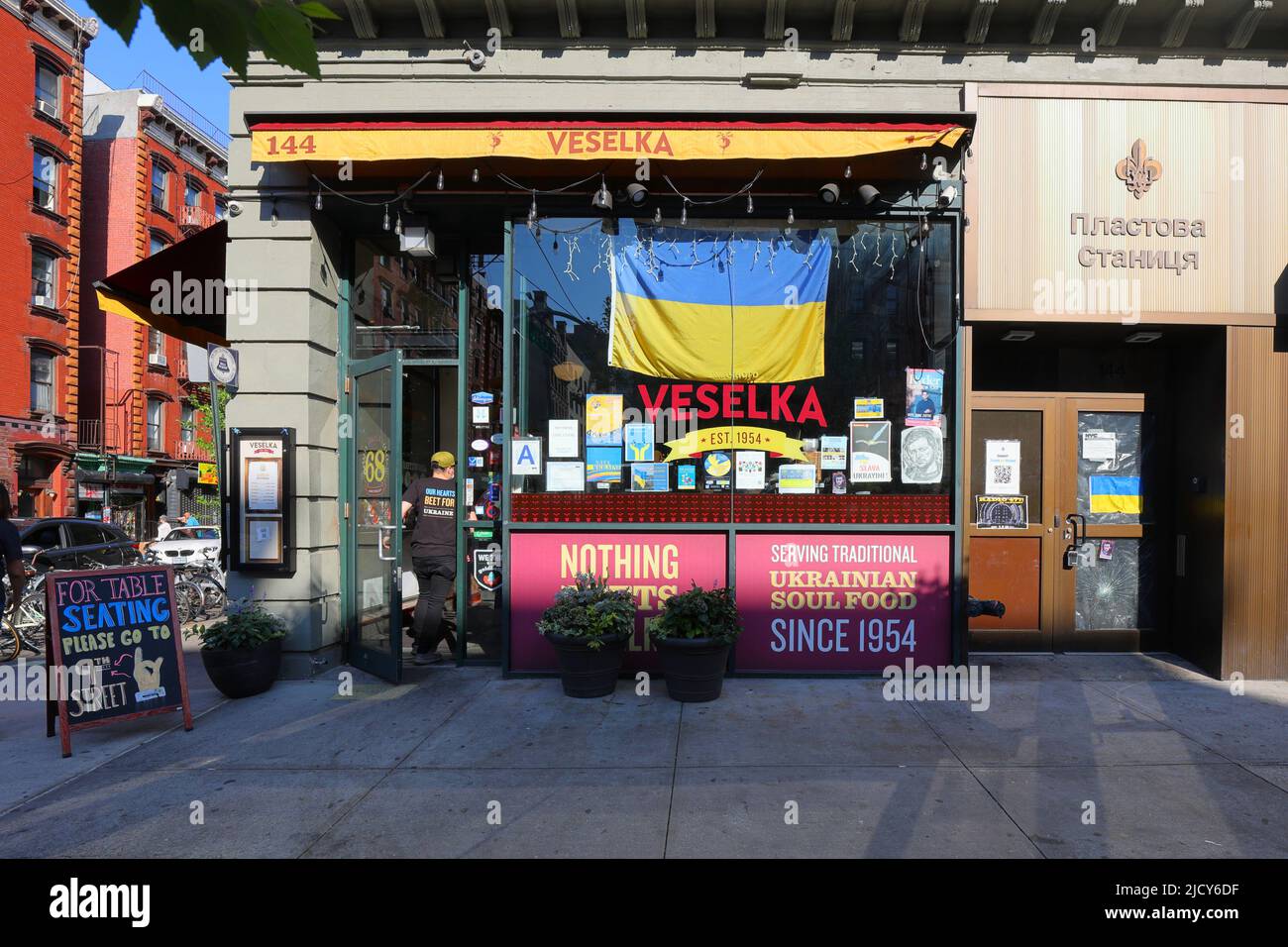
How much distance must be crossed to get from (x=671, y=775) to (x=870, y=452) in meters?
3.63

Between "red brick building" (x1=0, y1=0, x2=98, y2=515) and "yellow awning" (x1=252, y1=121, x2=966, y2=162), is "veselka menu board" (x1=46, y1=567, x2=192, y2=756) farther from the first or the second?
"red brick building" (x1=0, y1=0, x2=98, y2=515)

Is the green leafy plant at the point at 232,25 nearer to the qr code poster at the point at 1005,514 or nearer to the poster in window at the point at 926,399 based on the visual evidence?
the poster in window at the point at 926,399

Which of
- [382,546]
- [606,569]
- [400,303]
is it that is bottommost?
[606,569]

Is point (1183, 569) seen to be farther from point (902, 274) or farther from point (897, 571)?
point (902, 274)

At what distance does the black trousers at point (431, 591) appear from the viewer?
6.77m

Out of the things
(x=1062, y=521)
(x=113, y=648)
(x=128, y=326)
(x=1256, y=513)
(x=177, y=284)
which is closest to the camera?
(x=113, y=648)

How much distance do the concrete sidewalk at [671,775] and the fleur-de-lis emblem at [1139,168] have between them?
4540 mm

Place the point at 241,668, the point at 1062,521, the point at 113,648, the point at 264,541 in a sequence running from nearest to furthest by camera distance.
→ the point at 113,648, the point at 241,668, the point at 264,541, the point at 1062,521

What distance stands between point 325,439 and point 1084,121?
7.80m

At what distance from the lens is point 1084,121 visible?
6.34m

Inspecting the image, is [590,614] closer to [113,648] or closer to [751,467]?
[751,467]

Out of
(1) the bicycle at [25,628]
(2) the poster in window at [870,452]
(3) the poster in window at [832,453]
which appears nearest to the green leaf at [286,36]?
(3) the poster in window at [832,453]

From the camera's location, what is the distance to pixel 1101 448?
279 inches

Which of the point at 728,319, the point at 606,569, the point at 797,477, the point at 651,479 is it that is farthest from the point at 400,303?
the point at 797,477
